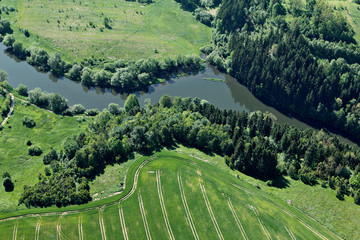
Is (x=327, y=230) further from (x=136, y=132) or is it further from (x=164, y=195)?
(x=136, y=132)

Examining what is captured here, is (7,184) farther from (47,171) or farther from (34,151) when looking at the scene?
(34,151)

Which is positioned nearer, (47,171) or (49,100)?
(47,171)

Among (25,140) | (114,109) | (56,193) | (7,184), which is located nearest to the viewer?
(56,193)

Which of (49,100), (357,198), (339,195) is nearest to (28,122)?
(49,100)

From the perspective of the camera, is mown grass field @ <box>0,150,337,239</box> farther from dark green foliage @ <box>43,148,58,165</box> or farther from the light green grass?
dark green foliage @ <box>43,148,58,165</box>

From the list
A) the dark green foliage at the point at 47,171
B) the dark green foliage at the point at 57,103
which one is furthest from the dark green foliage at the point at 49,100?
the dark green foliage at the point at 47,171

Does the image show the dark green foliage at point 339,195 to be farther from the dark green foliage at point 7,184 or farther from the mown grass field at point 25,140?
the dark green foliage at point 7,184

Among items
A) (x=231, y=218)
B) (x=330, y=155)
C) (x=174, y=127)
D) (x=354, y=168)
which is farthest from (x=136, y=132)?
(x=354, y=168)
